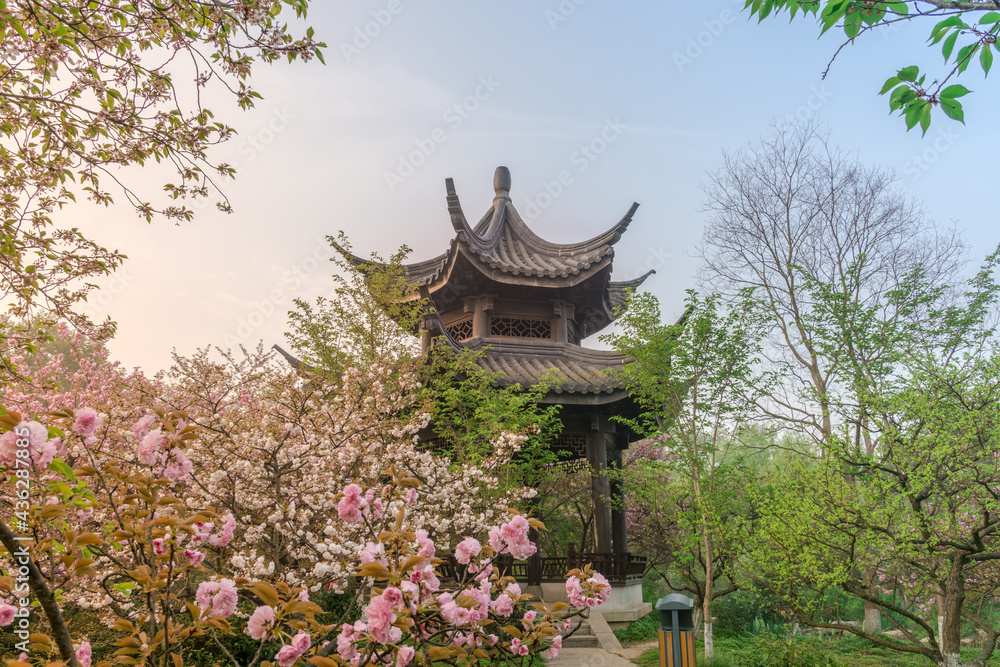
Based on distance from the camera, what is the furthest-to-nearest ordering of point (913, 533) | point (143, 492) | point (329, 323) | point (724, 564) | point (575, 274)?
point (575, 274) < point (329, 323) < point (724, 564) < point (913, 533) < point (143, 492)

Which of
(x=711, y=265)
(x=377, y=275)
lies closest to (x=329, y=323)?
(x=377, y=275)

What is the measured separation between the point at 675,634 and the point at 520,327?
7.61 m

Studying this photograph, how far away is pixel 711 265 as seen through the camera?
53.3 feet

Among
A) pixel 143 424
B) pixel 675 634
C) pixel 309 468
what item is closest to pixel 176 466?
pixel 143 424

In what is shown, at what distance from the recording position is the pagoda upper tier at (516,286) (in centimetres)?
1132

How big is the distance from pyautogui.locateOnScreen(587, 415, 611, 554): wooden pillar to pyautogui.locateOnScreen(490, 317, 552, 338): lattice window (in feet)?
7.54

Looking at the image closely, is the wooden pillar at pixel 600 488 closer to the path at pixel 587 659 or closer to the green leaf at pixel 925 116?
the path at pixel 587 659

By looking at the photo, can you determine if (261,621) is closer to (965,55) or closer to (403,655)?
(403,655)

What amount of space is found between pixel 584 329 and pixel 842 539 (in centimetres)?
732

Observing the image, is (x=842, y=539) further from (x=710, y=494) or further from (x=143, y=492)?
(x=143, y=492)

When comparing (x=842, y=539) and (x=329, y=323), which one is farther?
(x=329, y=323)

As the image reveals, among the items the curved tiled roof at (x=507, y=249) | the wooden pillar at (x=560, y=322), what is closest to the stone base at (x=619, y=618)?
the wooden pillar at (x=560, y=322)

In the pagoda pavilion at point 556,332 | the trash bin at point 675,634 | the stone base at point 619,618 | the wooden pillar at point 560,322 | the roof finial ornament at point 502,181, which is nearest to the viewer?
the trash bin at point 675,634

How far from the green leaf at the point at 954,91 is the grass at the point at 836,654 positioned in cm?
787
